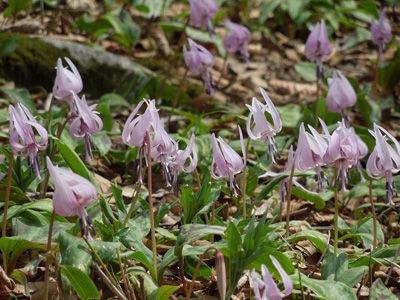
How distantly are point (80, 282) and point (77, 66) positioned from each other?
3635 mm

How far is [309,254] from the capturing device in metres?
3.33

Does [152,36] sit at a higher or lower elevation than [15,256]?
lower

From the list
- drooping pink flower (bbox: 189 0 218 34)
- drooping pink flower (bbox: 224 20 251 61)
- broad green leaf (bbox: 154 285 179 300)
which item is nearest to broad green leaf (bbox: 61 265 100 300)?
broad green leaf (bbox: 154 285 179 300)

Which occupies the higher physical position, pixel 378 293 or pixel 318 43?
pixel 378 293

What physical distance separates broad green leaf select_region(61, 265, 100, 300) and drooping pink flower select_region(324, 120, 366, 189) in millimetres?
958

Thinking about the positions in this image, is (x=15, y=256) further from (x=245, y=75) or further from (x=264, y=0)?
(x=264, y=0)

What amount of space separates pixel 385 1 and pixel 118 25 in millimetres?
3347

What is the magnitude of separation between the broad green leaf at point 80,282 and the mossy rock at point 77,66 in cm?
Result: 345

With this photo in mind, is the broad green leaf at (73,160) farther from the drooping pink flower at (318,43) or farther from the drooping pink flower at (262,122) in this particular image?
the drooping pink flower at (318,43)

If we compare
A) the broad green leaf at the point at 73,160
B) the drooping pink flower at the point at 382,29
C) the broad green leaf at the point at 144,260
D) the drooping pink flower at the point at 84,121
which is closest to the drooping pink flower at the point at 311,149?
the broad green leaf at the point at 144,260

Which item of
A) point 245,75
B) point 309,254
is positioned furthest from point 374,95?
point 309,254

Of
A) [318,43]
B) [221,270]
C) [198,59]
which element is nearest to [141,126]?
[221,270]

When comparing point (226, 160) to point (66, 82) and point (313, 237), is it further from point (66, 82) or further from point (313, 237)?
point (66, 82)

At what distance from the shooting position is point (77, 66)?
579 cm
